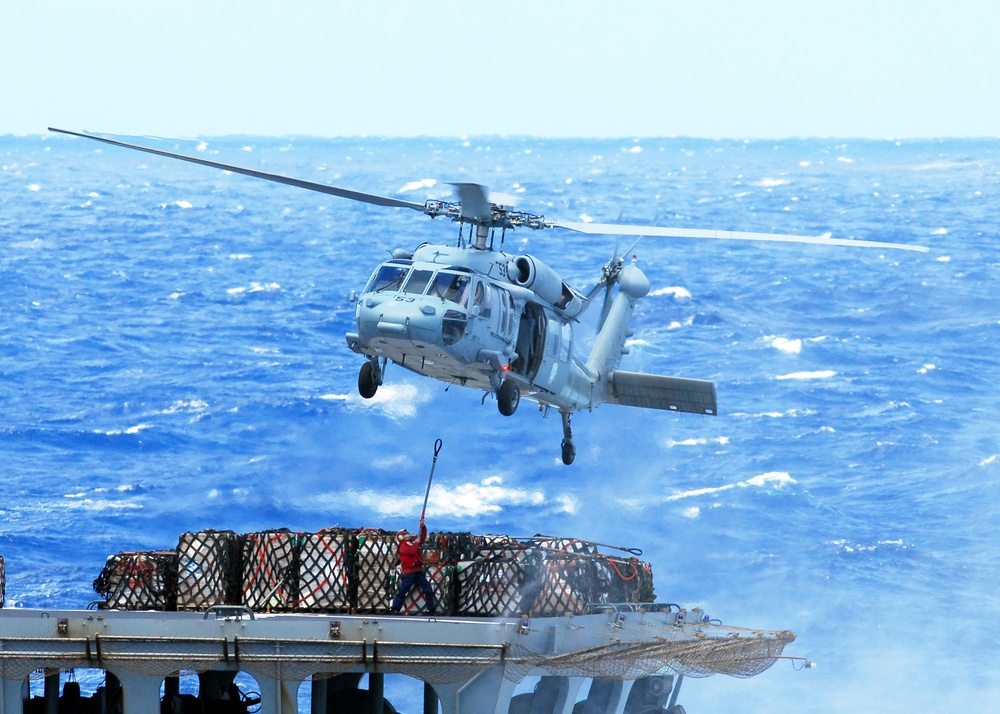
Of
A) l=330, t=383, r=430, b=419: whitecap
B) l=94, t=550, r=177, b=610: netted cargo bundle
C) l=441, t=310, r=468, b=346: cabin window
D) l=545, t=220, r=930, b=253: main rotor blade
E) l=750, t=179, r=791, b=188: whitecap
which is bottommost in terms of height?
l=330, t=383, r=430, b=419: whitecap

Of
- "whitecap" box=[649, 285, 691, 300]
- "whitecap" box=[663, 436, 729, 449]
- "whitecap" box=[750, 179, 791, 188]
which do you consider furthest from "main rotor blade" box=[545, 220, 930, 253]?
"whitecap" box=[750, 179, 791, 188]

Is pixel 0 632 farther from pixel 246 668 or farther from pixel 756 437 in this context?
pixel 756 437

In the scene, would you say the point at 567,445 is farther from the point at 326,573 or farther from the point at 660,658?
the point at 660,658

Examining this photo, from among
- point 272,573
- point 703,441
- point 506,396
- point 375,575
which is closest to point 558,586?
point 375,575

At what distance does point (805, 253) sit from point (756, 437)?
33.6 meters

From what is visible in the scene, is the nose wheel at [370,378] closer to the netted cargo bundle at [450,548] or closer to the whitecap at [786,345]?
the netted cargo bundle at [450,548]

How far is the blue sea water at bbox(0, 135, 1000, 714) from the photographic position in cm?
4578

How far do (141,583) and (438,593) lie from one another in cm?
402

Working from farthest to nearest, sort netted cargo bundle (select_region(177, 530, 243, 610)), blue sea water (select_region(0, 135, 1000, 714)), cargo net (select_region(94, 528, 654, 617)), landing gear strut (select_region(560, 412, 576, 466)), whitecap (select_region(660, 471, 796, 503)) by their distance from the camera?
whitecap (select_region(660, 471, 796, 503)) → blue sea water (select_region(0, 135, 1000, 714)) → landing gear strut (select_region(560, 412, 576, 466)) → netted cargo bundle (select_region(177, 530, 243, 610)) → cargo net (select_region(94, 528, 654, 617))

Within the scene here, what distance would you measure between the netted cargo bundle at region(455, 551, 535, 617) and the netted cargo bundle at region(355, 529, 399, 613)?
37.7 inches

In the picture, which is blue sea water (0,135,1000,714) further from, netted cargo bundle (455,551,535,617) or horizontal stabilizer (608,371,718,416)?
netted cargo bundle (455,551,535,617)

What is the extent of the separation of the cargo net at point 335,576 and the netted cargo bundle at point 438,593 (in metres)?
0.01

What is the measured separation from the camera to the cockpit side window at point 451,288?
2405 cm

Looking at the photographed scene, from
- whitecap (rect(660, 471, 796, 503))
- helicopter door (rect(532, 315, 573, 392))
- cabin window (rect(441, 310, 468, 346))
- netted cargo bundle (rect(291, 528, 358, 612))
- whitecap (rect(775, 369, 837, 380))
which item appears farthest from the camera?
whitecap (rect(775, 369, 837, 380))
